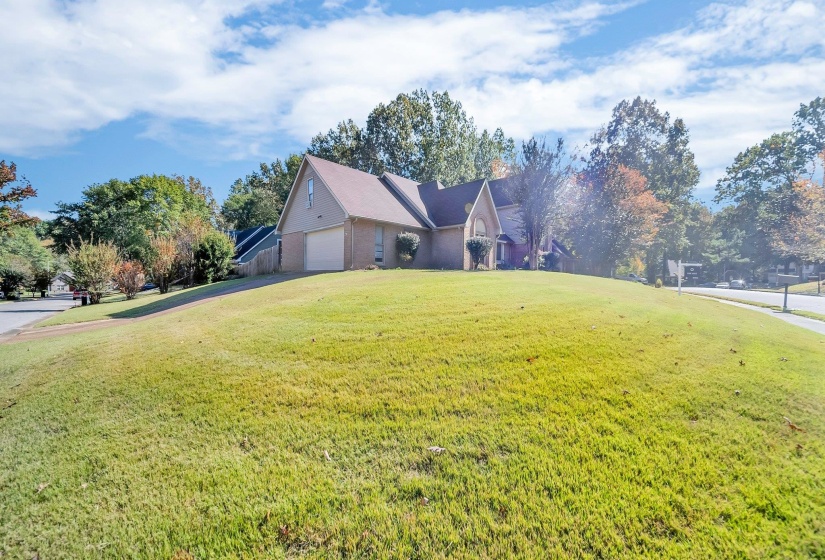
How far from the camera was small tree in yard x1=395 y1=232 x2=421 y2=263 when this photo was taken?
844 inches

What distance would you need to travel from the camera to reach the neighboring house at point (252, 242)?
108 feet

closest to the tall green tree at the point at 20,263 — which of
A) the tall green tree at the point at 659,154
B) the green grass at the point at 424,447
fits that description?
the green grass at the point at 424,447

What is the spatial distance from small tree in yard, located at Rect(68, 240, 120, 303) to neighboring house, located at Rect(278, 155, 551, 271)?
9.37 m

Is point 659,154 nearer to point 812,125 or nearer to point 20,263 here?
point 812,125

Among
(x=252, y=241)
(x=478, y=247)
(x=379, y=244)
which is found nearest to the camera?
(x=379, y=244)

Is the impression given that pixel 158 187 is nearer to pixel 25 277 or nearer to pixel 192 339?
pixel 25 277

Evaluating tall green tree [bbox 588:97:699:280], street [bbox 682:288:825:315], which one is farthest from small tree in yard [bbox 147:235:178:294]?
tall green tree [bbox 588:97:699:280]

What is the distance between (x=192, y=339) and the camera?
7453 mm

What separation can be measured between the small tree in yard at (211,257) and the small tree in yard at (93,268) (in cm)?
462

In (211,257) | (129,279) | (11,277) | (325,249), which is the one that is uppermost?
(325,249)

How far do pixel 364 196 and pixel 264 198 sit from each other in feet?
88.1

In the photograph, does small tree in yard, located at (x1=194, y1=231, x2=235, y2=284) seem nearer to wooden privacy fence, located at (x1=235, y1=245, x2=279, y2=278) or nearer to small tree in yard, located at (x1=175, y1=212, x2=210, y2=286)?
small tree in yard, located at (x1=175, y1=212, x2=210, y2=286)

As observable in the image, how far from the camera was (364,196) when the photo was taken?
22.1 metres

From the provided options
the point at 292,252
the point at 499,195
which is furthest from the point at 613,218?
the point at 292,252
